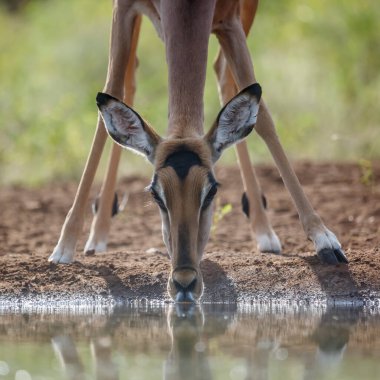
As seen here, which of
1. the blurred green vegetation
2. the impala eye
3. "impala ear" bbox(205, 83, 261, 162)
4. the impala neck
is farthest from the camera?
the blurred green vegetation

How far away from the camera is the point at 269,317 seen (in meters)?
8.31

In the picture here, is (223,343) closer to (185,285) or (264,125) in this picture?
(185,285)

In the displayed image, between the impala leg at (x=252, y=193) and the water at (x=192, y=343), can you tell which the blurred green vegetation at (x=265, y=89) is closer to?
the impala leg at (x=252, y=193)

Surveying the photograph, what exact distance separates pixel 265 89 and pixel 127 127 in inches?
430

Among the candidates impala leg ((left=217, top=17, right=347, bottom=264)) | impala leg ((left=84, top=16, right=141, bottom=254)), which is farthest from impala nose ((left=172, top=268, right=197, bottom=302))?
impala leg ((left=84, top=16, right=141, bottom=254))

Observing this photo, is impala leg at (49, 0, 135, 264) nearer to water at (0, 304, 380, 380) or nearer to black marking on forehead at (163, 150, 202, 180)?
water at (0, 304, 380, 380)

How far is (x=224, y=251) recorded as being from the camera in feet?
35.3

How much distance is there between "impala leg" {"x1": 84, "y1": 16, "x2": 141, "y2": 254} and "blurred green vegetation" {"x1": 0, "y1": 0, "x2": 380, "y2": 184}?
4188mm

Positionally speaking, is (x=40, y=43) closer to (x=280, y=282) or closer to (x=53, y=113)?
(x=53, y=113)

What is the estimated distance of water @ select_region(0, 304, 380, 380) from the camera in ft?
21.1

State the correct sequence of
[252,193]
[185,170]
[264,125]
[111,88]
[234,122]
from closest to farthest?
[185,170] → [234,122] → [264,125] → [111,88] → [252,193]

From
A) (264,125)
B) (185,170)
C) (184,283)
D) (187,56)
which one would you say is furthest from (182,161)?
(264,125)

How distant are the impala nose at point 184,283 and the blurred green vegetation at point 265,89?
8503 millimetres

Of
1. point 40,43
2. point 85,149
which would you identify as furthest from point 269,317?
point 40,43
